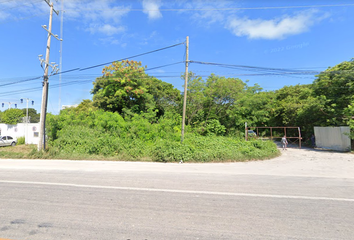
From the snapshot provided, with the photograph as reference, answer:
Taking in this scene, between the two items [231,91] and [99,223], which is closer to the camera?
[99,223]

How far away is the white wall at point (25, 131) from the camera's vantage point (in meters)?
29.0

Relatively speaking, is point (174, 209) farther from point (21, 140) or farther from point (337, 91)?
point (21, 140)

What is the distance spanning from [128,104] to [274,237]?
21.1m

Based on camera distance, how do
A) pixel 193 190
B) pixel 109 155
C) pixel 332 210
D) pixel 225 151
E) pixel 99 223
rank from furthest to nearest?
pixel 109 155, pixel 225 151, pixel 193 190, pixel 332 210, pixel 99 223

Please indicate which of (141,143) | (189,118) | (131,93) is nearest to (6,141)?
(131,93)

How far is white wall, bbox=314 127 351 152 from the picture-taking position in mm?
14914

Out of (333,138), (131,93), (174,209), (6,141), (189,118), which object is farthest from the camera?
(6,141)

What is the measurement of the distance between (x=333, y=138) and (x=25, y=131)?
3891 centimetres

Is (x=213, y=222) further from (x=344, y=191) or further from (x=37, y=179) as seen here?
(x=37, y=179)

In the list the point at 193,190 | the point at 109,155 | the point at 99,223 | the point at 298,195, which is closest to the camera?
the point at 99,223

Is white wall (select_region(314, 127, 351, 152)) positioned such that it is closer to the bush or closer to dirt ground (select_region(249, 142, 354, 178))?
dirt ground (select_region(249, 142, 354, 178))

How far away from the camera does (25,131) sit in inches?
1177

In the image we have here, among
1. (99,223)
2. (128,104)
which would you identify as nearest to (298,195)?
(99,223)

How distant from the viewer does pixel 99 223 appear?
3254mm
